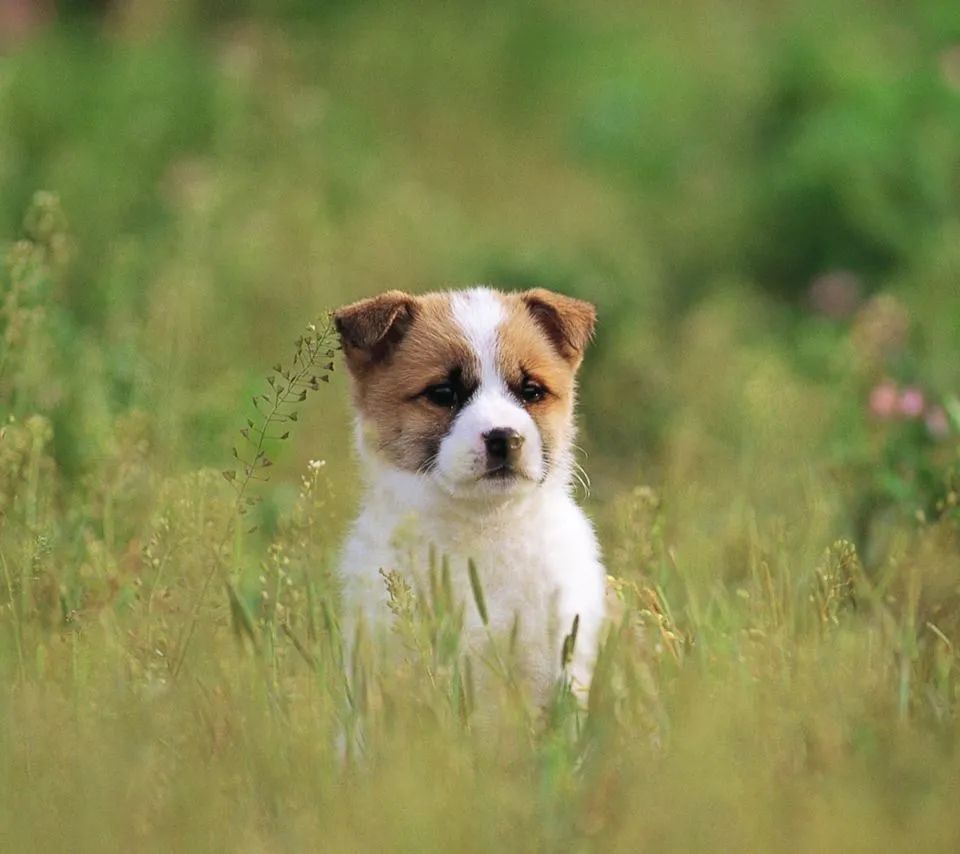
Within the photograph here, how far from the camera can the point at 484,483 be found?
15.8 ft

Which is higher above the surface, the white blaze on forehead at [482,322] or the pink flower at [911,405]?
the white blaze on forehead at [482,322]

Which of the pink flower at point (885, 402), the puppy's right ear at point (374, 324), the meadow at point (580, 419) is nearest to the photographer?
the meadow at point (580, 419)

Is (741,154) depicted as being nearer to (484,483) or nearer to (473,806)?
(484,483)

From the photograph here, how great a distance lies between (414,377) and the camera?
200 inches

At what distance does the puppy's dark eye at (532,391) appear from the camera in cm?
509

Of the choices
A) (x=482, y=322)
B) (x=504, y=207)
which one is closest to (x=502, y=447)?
(x=482, y=322)

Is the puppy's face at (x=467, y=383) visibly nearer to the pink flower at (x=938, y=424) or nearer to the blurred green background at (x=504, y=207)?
the blurred green background at (x=504, y=207)

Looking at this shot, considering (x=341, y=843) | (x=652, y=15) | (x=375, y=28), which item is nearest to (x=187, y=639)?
(x=341, y=843)

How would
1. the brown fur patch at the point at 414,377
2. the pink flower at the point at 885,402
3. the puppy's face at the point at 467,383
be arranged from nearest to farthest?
the puppy's face at the point at 467,383 → the brown fur patch at the point at 414,377 → the pink flower at the point at 885,402

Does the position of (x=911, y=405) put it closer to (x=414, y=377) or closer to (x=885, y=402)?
(x=885, y=402)

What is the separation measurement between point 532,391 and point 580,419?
2193 mm

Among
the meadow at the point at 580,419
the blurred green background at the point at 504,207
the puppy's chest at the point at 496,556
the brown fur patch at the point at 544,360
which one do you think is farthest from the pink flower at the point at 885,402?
the puppy's chest at the point at 496,556

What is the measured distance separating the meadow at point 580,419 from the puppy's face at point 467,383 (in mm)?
379

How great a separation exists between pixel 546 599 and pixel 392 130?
8.68 metres
